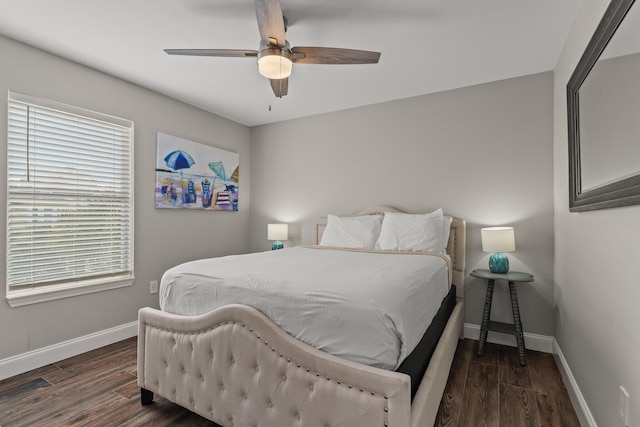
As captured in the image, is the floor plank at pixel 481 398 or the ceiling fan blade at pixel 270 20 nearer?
the ceiling fan blade at pixel 270 20

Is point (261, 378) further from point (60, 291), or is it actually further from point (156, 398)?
point (60, 291)

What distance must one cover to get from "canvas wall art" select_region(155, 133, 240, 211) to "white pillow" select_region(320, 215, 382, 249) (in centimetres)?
153

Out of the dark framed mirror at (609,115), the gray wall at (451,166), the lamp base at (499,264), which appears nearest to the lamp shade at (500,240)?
the lamp base at (499,264)

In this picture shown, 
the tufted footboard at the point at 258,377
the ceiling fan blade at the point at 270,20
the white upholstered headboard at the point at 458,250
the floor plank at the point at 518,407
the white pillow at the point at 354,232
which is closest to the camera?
the tufted footboard at the point at 258,377

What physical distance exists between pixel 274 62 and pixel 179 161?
207 centimetres

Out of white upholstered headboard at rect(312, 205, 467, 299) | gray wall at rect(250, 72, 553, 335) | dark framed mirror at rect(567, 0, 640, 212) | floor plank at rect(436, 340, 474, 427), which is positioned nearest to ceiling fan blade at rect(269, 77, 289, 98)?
gray wall at rect(250, 72, 553, 335)

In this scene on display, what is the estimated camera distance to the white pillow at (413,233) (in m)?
2.85

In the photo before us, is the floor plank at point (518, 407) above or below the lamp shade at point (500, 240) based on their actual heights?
below

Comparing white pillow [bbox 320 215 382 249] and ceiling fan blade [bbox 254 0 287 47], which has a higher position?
ceiling fan blade [bbox 254 0 287 47]

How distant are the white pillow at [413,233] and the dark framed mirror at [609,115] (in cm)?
108

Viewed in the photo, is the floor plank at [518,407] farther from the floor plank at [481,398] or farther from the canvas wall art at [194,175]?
the canvas wall art at [194,175]

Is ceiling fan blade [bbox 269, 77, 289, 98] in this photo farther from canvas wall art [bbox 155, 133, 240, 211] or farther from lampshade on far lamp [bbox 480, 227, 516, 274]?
lampshade on far lamp [bbox 480, 227, 516, 274]

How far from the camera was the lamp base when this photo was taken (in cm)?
272


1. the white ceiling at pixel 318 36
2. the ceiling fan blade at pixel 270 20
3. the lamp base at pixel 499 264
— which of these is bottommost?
the lamp base at pixel 499 264
